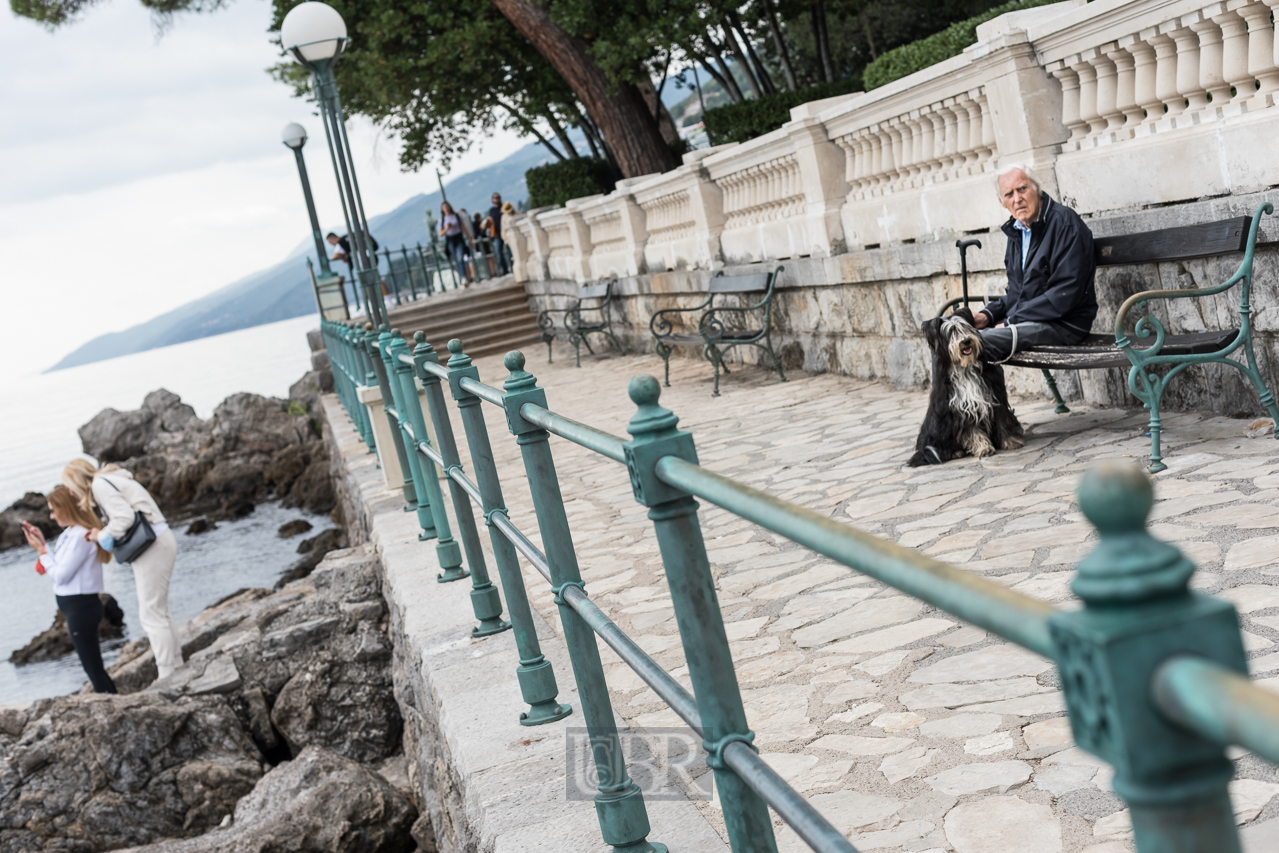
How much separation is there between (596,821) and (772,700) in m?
0.85

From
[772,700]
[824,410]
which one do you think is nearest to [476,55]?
[824,410]

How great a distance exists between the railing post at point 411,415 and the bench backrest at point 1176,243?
3.60 metres

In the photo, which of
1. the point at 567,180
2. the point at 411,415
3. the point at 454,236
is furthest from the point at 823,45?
the point at 411,415

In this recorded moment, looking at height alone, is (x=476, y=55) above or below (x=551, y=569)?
above

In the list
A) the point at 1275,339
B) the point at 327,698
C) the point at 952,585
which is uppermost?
the point at 952,585

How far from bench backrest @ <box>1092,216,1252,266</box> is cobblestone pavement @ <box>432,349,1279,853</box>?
840 mm

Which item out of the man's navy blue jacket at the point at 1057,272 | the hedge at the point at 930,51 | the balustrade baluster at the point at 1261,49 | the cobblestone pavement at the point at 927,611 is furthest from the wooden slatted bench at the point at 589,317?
the balustrade baluster at the point at 1261,49

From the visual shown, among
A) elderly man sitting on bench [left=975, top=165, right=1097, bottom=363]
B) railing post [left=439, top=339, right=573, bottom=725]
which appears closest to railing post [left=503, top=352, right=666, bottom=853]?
railing post [left=439, top=339, right=573, bottom=725]

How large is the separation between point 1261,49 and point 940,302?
10.0 feet

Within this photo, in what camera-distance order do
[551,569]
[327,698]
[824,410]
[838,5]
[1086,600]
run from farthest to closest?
[838,5], [824,410], [327,698], [551,569], [1086,600]

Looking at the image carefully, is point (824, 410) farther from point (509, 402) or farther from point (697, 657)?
point (697, 657)

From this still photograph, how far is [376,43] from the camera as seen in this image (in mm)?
20078

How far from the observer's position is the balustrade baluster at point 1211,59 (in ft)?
18.3

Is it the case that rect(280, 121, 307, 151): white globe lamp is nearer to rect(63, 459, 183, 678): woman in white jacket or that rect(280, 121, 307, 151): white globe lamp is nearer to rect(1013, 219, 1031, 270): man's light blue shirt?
rect(63, 459, 183, 678): woman in white jacket
